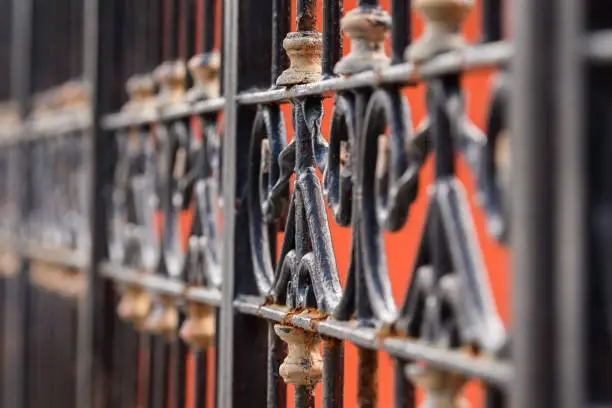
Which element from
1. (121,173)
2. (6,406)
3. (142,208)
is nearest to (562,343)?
(142,208)

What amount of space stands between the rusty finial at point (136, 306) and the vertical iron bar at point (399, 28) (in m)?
1.22

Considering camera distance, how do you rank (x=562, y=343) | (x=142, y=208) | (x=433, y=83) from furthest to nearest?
(x=142, y=208) → (x=433, y=83) → (x=562, y=343)

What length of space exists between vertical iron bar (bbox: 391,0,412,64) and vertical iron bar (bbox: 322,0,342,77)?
0.60 ft

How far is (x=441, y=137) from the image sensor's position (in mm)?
1161

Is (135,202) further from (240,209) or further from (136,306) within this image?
(240,209)

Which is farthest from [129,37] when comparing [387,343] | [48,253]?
[387,343]

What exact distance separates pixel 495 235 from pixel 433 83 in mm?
204

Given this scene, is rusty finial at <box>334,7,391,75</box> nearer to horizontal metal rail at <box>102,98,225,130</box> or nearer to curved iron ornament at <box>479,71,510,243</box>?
curved iron ornament at <box>479,71,510,243</box>

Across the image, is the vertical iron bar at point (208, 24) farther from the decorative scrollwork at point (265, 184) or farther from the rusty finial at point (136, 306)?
the rusty finial at point (136, 306)

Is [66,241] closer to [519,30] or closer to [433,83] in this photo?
[433,83]

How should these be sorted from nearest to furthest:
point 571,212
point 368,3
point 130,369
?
point 571,212 → point 368,3 → point 130,369

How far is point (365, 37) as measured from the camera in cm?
138

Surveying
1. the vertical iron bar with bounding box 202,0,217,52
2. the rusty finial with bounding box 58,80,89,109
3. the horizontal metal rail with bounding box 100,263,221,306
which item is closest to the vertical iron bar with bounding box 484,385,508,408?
the horizontal metal rail with bounding box 100,263,221,306

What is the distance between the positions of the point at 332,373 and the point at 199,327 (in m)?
0.58
